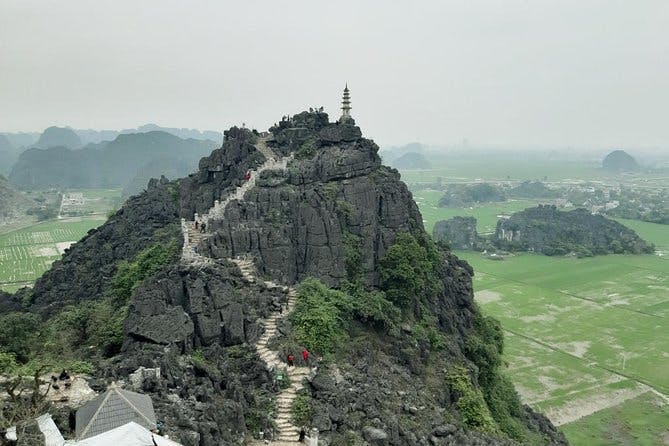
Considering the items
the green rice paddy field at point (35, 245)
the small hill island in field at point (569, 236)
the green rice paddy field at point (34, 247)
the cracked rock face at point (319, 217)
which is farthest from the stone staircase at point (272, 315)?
the small hill island in field at point (569, 236)

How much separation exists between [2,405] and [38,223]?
541ft

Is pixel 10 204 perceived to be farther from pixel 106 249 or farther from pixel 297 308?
pixel 297 308

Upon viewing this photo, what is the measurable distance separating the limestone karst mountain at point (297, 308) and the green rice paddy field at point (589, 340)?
430 inches

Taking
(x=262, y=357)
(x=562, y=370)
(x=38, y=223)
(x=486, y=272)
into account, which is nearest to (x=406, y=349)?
(x=262, y=357)

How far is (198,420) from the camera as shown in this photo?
2248 cm

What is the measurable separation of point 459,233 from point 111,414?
137 meters

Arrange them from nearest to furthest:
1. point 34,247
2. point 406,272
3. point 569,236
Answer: point 406,272
point 34,247
point 569,236

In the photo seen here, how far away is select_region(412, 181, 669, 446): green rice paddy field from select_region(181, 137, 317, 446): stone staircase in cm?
3126

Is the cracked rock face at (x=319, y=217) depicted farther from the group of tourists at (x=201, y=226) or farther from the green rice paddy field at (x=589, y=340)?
the green rice paddy field at (x=589, y=340)

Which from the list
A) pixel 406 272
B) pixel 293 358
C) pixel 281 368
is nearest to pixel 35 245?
pixel 406 272

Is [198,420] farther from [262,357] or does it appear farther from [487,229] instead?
[487,229]

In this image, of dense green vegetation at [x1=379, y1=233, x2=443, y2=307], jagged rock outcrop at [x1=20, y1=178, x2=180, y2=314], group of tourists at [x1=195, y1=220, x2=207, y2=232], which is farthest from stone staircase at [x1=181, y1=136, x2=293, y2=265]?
dense green vegetation at [x1=379, y1=233, x2=443, y2=307]

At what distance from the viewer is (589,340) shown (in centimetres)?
7406

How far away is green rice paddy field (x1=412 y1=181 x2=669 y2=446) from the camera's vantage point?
2110 inches
